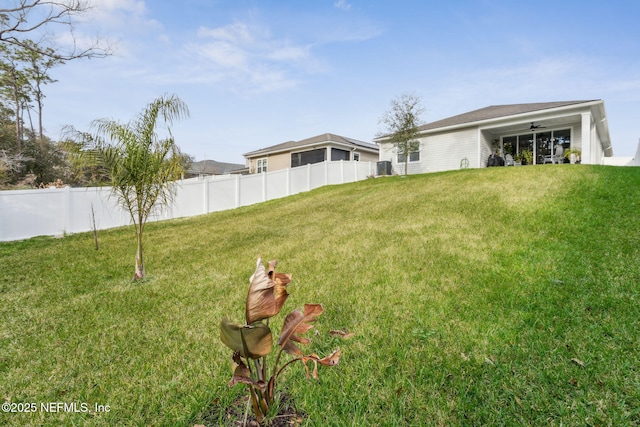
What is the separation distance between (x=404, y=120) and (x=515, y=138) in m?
6.89

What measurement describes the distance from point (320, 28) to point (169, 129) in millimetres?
7615

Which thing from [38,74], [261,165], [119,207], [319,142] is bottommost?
[119,207]

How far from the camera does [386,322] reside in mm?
2861

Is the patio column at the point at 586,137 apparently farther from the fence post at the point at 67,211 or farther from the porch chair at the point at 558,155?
the fence post at the point at 67,211

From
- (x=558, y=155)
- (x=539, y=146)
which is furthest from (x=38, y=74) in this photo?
(x=558, y=155)

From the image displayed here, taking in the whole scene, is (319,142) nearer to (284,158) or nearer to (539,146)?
(284,158)

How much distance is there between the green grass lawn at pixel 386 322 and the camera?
185 centimetres

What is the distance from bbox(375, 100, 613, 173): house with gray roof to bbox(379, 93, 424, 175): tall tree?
1.59 meters

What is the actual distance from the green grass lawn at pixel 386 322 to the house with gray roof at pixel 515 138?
8884 mm

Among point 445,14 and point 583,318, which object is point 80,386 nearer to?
point 583,318

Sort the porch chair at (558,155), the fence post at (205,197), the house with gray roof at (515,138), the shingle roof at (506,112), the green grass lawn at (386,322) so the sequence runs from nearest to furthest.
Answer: the green grass lawn at (386,322)
the fence post at (205,197)
the house with gray roof at (515,138)
the shingle roof at (506,112)
the porch chair at (558,155)

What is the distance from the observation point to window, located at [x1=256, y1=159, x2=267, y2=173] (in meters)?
26.3

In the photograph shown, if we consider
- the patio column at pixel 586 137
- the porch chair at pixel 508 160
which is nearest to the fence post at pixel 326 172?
the porch chair at pixel 508 160

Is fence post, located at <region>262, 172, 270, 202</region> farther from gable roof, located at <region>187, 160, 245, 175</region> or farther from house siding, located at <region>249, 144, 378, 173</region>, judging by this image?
gable roof, located at <region>187, 160, 245, 175</region>
